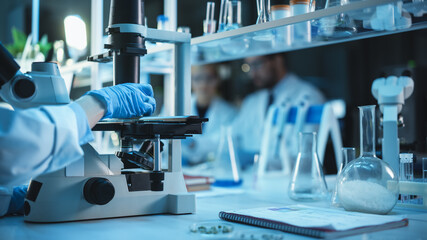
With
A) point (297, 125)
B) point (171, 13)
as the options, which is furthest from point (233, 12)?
point (297, 125)

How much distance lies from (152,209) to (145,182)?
0.26 feet

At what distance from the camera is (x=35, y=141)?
82 centimetres

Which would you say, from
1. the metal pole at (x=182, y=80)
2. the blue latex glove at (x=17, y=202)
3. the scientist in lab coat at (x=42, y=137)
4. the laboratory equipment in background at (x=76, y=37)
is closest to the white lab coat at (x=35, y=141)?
the scientist in lab coat at (x=42, y=137)

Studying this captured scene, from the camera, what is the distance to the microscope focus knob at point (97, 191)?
1076mm

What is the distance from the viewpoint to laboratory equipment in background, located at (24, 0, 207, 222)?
3.49 ft

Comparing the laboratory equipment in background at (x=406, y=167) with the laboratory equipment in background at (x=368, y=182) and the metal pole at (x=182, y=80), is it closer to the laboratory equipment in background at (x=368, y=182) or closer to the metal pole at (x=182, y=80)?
the laboratory equipment in background at (x=368, y=182)

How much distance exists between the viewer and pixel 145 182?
1188mm

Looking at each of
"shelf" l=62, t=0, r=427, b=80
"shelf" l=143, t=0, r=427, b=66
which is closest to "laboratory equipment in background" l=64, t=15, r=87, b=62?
"shelf" l=62, t=0, r=427, b=80

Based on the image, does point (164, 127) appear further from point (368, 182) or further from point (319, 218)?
point (368, 182)

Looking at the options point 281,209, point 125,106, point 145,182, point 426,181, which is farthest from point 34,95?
point 426,181

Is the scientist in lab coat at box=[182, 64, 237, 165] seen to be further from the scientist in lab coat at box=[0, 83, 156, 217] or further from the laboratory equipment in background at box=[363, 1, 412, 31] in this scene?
the scientist in lab coat at box=[0, 83, 156, 217]

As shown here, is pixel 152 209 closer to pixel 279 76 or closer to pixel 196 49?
pixel 196 49

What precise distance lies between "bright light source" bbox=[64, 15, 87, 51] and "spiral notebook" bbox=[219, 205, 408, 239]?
1.88 metres

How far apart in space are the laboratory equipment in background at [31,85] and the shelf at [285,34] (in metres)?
0.52
